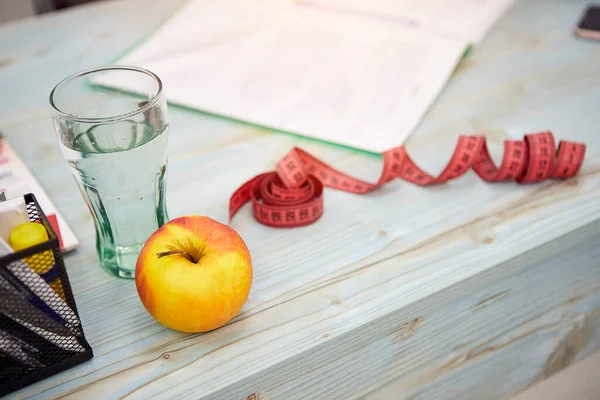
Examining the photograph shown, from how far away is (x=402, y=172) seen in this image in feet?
2.54

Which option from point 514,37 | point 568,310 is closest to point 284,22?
point 514,37

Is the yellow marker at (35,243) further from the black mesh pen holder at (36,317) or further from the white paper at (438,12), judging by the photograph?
the white paper at (438,12)

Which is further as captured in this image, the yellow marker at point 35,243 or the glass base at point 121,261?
the glass base at point 121,261

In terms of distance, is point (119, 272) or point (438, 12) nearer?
point (119, 272)

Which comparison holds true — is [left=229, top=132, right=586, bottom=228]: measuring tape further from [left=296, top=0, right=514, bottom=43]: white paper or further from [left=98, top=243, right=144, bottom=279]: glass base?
[left=296, top=0, right=514, bottom=43]: white paper

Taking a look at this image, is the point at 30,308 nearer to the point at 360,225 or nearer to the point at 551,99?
the point at 360,225

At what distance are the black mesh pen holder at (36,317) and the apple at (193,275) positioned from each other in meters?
0.06

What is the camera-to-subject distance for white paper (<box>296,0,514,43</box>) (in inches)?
41.8

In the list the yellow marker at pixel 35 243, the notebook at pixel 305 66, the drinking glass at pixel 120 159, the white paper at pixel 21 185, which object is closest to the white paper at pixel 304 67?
the notebook at pixel 305 66

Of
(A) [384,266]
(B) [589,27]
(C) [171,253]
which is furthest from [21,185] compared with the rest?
(B) [589,27]

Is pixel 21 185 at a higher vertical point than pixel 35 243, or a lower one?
lower

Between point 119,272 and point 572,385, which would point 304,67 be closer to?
point 119,272

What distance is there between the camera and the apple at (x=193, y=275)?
522mm

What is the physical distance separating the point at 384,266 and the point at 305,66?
45cm
